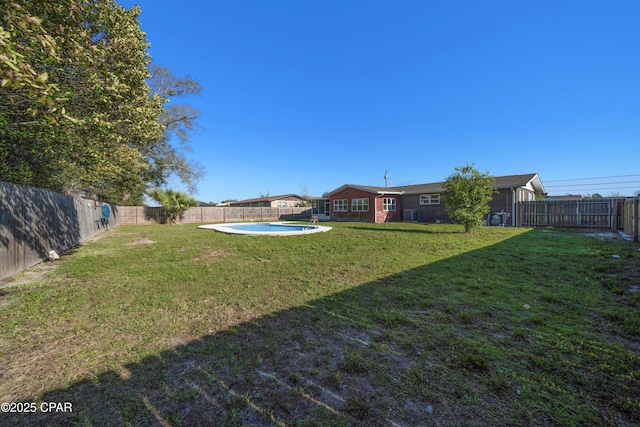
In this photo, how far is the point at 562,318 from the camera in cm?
312

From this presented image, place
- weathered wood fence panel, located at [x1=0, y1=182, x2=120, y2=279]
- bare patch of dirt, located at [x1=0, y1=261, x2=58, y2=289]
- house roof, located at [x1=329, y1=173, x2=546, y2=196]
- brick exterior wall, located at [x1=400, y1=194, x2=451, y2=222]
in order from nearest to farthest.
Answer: bare patch of dirt, located at [x1=0, y1=261, x2=58, y2=289] < weathered wood fence panel, located at [x1=0, y1=182, x2=120, y2=279] < house roof, located at [x1=329, y1=173, x2=546, y2=196] < brick exterior wall, located at [x1=400, y1=194, x2=451, y2=222]

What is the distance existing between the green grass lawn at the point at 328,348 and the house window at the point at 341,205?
1946 cm

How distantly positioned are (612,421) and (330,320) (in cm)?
239

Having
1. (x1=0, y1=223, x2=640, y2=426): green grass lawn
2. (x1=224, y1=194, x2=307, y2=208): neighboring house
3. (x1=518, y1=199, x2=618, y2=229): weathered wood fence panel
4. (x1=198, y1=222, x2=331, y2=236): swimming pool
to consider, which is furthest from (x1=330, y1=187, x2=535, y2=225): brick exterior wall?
(x1=224, y1=194, x2=307, y2=208): neighboring house

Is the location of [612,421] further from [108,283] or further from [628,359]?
[108,283]

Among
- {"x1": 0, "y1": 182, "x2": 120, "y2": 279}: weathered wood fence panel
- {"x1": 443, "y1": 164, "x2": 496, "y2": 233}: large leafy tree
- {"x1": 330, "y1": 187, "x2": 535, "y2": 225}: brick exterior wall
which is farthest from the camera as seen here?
{"x1": 330, "y1": 187, "x2": 535, "y2": 225}: brick exterior wall

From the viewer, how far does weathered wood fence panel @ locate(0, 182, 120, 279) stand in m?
5.26

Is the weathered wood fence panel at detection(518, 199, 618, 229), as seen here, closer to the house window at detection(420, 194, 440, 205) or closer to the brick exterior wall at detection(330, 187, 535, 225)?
the brick exterior wall at detection(330, 187, 535, 225)

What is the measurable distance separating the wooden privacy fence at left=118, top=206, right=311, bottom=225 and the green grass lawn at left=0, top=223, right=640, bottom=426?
20758 mm

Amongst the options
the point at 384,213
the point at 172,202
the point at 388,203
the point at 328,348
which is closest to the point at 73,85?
the point at 328,348

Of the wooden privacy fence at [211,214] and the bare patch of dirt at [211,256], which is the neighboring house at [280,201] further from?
the bare patch of dirt at [211,256]

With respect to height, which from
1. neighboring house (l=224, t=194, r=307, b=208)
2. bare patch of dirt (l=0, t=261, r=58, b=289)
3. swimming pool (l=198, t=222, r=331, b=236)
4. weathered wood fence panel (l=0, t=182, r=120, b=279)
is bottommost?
bare patch of dirt (l=0, t=261, r=58, b=289)

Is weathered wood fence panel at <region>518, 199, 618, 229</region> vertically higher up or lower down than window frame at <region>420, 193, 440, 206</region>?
lower down

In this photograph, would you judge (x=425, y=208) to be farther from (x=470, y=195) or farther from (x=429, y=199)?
(x=470, y=195)
